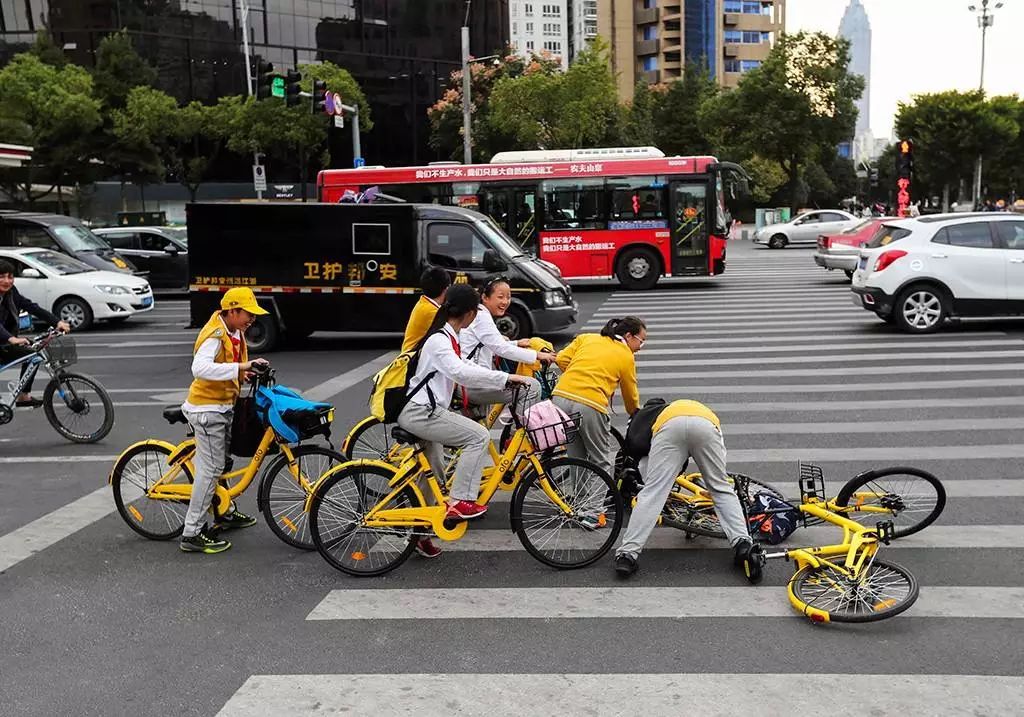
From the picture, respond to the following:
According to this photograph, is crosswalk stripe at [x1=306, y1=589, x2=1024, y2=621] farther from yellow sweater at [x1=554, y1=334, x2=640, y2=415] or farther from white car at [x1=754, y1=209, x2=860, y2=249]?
white car at [x1=754, y1=209, x2=860, y2=249]

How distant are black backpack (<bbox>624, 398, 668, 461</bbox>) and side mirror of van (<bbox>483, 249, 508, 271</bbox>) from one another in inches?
359

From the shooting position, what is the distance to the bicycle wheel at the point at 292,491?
6.30 metres

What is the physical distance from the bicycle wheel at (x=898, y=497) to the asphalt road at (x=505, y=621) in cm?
12

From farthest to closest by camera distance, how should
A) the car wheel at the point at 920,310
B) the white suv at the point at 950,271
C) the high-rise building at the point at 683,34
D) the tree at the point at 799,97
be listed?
the high-rise building at the point at 683,34 → the tree at the point at 799,97 → the car wheel at the point at 920,310 → the white suv at the point at 950,271

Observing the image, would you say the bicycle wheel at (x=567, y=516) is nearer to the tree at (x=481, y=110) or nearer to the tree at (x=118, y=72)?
the tree at (x=481, y=110)

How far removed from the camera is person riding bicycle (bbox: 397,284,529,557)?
5895 mm

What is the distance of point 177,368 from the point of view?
47.2 feet

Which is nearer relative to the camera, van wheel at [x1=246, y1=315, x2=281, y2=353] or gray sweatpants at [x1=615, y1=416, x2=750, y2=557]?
gray sweatpants at [x1=615, y1=416, x2=750, y2=557]

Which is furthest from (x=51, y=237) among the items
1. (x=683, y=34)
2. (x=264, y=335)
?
(x=683, y=34)

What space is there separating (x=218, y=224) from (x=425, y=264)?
3.06 meters

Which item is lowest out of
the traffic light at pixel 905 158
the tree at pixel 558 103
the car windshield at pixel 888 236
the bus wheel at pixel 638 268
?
the bus wheel at pixel 638 268

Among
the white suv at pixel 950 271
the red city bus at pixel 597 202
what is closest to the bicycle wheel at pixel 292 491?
the white suv at pixel 950 271

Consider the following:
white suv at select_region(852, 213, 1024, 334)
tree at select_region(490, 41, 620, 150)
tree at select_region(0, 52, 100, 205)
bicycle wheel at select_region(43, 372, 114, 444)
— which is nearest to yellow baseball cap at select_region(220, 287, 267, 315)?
bicycle wheel at select_region(43, 372, 114, 444)

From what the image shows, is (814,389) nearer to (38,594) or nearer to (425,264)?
(425,264)
